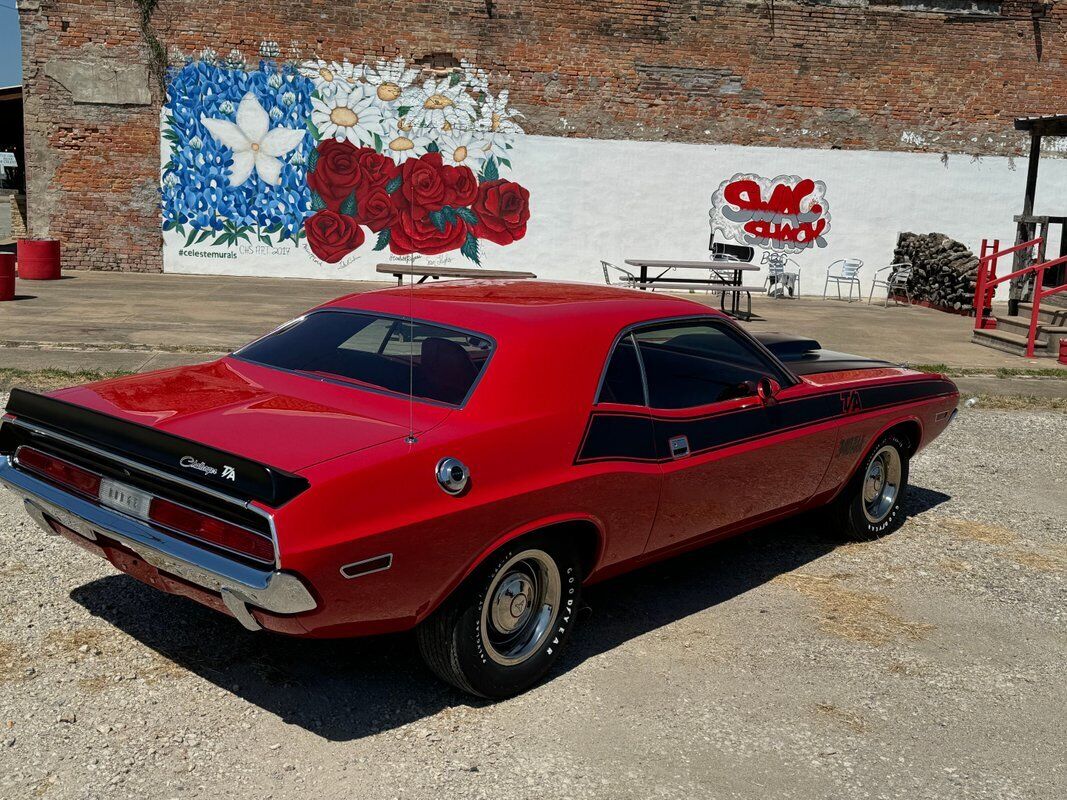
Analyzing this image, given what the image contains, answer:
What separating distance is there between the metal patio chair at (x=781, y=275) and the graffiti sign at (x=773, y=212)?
0.22 metres

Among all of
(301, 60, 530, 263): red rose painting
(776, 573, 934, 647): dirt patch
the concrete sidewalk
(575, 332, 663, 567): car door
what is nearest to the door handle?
(575, 332, 663, 567): car door

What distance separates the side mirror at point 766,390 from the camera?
4973mm

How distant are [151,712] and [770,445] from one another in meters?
2.86

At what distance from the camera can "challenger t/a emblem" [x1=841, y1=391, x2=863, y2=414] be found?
18.0 feet

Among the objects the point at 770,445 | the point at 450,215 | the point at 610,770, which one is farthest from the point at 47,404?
the point at 450,215

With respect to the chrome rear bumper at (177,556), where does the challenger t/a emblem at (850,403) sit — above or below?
above

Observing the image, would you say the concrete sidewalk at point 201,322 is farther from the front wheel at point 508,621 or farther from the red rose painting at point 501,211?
the front wheel at point 508,621

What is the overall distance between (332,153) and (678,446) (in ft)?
56.6

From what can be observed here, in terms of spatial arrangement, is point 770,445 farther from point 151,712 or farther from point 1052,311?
point 1052,311

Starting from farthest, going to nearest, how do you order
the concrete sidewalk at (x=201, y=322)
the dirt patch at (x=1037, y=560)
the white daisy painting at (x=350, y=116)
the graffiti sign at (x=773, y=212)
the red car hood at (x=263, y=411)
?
the graffiti sign at (x=773, y=212)
the white daisy painting at (x=350, y=116)
the concrete sidewalk at (x=201, y=322)
the dirt patch at (x=1037, y=560)
the red car hood at (x=263, y=411)

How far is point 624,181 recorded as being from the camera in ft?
70.1

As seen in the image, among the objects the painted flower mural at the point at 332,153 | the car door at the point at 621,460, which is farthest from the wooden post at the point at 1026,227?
the car door at the point at 621,460

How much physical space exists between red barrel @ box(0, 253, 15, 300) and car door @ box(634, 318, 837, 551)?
11.5 meters

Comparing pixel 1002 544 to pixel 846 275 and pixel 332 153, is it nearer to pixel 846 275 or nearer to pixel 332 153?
pixel 846 275
